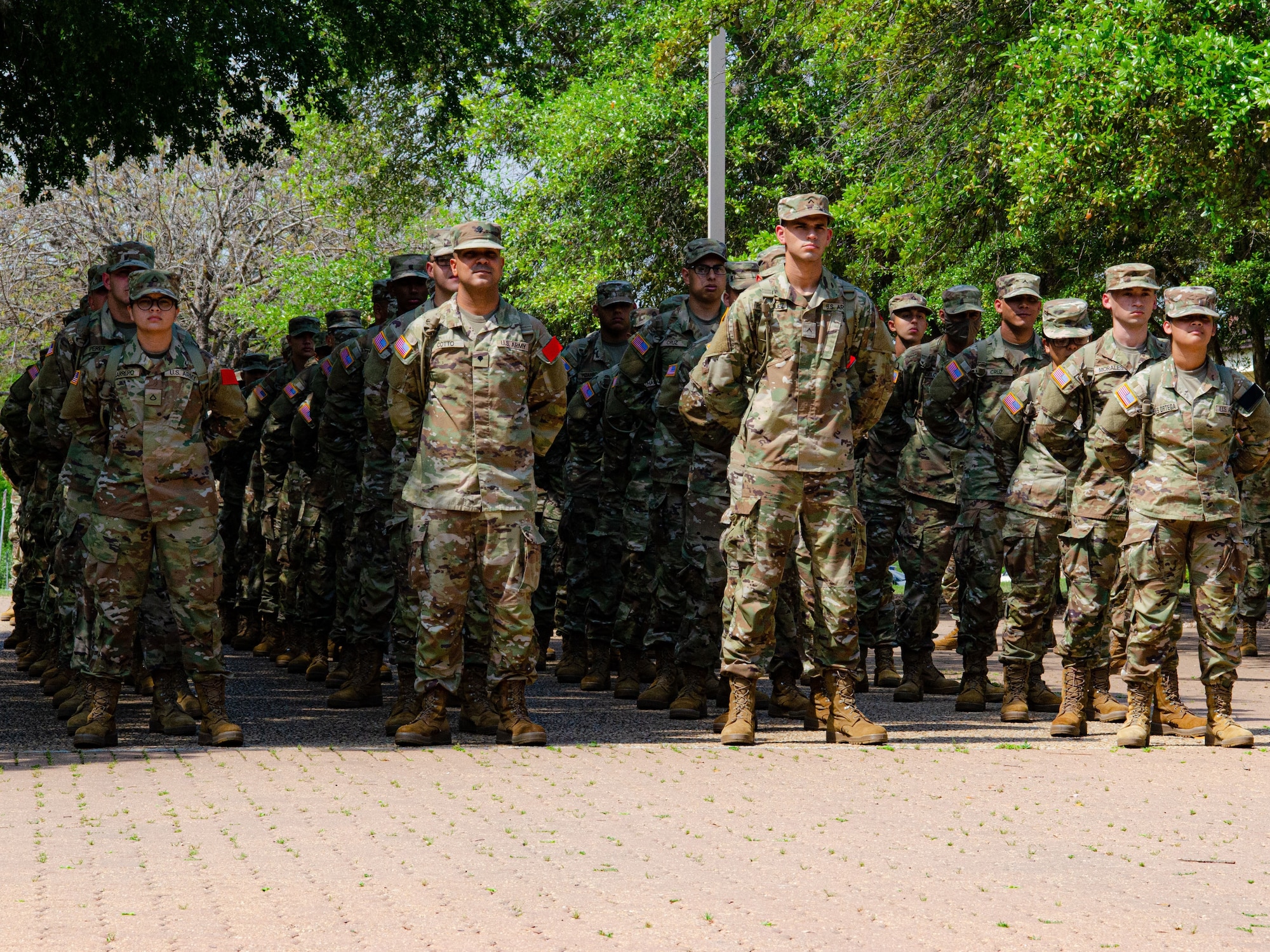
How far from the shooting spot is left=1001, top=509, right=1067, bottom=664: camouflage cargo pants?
9.42 meters

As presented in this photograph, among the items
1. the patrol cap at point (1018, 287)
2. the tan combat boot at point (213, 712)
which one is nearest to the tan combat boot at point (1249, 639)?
the patrol cap at point (1018, 287)

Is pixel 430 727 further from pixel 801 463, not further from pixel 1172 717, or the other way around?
pixel 1172 717

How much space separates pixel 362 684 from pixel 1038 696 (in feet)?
13.8

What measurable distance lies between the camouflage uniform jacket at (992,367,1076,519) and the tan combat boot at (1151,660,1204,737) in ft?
3.68

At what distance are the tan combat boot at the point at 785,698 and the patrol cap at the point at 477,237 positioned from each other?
125 inches

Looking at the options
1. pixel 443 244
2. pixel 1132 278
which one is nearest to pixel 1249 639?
pixel 1132 278

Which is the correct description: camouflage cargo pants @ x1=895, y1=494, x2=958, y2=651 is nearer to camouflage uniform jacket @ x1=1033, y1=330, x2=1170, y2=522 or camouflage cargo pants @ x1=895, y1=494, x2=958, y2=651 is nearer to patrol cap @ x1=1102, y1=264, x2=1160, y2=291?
camouflage uniform jacket @ x1=1033, y1=330, x2=1170, y2=522

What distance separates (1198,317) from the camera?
27.7 ft

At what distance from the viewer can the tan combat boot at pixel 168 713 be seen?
8984 millimetres

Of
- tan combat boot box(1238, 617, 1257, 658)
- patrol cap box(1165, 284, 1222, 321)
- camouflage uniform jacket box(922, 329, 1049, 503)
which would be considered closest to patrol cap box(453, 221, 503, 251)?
camouflage uniform jacket box(922, 329, 1049, 503)

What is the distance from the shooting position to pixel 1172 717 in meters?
9.18

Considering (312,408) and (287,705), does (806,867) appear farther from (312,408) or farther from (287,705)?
(312,408)

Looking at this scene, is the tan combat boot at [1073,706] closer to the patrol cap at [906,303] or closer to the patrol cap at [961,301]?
the patrol cap at [961,301]

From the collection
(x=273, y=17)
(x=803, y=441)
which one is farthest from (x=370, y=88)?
(x=803, y=441)
